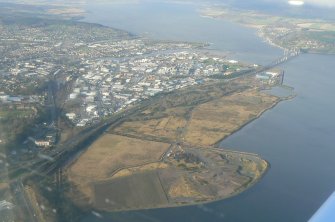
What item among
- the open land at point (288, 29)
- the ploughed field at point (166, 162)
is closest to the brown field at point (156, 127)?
the ploughed field at point (166, 162)

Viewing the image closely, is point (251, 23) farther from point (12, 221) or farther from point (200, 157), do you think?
point (12, 221)

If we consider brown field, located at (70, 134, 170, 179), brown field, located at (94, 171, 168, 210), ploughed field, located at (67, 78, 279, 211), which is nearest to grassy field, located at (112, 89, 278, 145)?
ploughed field, located at (67, 78, 279, 211)

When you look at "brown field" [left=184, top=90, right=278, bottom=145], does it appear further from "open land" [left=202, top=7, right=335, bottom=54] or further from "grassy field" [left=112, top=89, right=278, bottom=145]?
"open land" [left=202, top=7, right=335, bottom=54]

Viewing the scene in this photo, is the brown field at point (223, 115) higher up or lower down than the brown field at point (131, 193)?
higher up

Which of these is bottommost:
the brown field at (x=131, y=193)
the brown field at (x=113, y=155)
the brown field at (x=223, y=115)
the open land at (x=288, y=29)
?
the brown field at (x=131, y=193)

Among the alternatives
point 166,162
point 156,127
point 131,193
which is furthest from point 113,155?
point 156,127

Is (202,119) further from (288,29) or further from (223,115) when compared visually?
(288,29)

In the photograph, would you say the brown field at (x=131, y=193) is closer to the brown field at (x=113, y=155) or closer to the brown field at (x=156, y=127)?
the brown field at (x=113, y=155)

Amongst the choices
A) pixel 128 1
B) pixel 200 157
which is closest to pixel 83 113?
pixel 200 157
